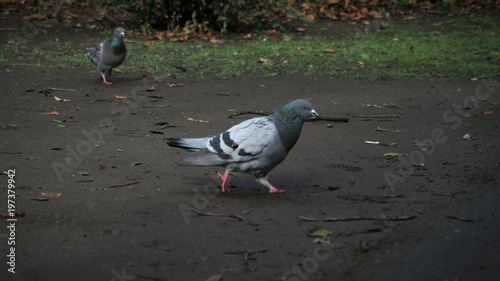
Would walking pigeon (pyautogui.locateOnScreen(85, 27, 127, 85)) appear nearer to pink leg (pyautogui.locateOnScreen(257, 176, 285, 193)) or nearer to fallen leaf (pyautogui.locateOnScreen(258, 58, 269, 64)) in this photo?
fallen leaf (pyautogui.locateOnScreen(258, 58, 269, 64))

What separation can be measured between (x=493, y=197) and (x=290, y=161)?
6.10ft

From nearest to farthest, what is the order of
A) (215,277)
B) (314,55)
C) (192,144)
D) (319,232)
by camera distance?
1. (215,277)
2. (319,232)
3. (192,144)
4. (314,55)


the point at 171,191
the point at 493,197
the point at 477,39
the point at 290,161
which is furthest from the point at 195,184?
the point at 477,39

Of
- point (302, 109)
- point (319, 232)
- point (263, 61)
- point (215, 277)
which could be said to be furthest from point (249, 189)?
point (263, 61)

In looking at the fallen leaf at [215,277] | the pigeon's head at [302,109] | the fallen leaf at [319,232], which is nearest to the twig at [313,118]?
the pigeon's head at [302,109]

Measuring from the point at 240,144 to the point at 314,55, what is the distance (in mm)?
6194

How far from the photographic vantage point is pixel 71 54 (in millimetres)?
10500

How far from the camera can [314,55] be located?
420 inches

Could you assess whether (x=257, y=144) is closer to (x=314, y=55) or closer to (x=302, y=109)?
(x=302, y=109)

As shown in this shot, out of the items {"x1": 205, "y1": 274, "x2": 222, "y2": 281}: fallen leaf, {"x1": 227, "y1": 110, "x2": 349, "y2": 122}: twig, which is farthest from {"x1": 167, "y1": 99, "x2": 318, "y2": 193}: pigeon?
{"x1": 227, "y1": 110, "x2": 349, "y2": 122}: twig

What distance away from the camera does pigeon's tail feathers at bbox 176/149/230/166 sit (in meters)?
4.81

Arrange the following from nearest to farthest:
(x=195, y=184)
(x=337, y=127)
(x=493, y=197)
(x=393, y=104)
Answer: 1. (x=493, y=197)
2. (x=195, y=184)
3. (x=337, y=127)
4. (x=393, y=104)

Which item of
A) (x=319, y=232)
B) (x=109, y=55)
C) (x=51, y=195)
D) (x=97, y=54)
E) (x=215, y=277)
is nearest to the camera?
(x=215, y=277)

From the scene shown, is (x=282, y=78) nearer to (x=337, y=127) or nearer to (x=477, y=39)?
(x=337, y=127)
